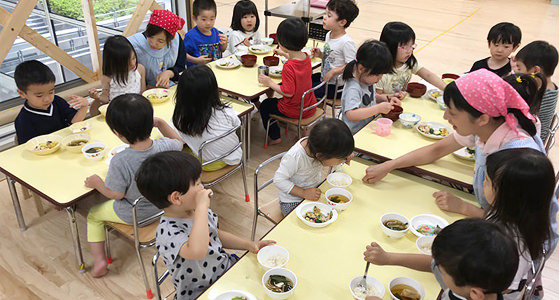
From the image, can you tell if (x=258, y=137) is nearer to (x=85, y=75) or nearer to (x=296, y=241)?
(x=85, y=75)

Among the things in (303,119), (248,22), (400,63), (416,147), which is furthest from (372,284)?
(248,22)

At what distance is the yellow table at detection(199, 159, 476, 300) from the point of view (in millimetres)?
1508

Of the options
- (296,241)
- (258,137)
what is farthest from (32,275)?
(258,137)

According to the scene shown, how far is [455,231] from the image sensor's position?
48.7 inches

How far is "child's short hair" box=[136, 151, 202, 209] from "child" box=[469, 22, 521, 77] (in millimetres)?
2714

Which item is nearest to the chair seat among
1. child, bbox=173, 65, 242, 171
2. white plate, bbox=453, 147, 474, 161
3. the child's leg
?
child, bbox=173, 65, 242, 171

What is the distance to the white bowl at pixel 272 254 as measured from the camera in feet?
5.21

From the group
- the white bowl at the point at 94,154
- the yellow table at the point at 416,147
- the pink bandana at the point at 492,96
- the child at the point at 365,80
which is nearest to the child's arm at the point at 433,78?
the yellow table at the point at 416,147

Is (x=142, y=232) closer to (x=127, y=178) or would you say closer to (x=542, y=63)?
(x=127, y=178)

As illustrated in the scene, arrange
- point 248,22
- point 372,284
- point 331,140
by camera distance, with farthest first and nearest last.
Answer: point 248,22 < point 331,140 < point 372,284

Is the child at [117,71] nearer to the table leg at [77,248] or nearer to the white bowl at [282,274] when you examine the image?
the table leg at [77,248]

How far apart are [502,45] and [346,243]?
7.88 feet

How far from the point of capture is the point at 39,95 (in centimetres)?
260

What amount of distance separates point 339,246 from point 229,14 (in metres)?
7.73
